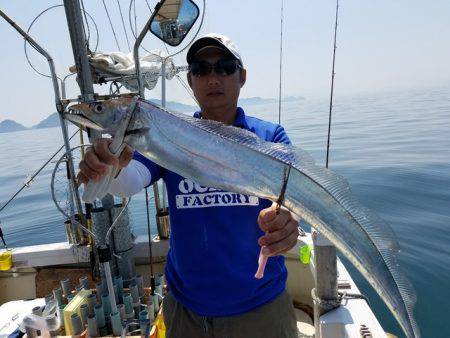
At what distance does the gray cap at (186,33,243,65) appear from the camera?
2.67 m

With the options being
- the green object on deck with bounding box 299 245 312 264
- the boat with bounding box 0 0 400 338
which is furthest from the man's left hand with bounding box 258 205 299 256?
the green object on deck with bounding box 299 245 312 264

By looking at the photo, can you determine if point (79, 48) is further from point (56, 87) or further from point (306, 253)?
point (306, 253)

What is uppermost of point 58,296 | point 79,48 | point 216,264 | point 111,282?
point 79,48

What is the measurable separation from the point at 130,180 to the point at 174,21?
A: 87.6 inches

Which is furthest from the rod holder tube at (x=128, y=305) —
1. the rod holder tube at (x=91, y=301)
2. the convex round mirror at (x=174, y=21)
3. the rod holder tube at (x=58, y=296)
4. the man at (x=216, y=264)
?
the convex round mirror at (x=174, y=21)

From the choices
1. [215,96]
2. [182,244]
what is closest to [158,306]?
[182,244]

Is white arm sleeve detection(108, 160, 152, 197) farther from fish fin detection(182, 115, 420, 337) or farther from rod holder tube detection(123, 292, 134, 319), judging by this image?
rod holder tube detection(123, 292, 134, 319)

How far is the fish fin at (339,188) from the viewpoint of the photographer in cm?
202

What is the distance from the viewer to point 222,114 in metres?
2.88

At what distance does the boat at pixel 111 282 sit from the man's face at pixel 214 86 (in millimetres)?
1167

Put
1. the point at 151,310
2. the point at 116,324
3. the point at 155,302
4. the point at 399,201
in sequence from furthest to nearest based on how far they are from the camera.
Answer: the point at 399,201 < the point at 155,302 < the point at 151,310 < the point at 116,324

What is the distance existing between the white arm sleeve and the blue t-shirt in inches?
9.7

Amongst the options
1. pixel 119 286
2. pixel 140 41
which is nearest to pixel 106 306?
pixel 119 286

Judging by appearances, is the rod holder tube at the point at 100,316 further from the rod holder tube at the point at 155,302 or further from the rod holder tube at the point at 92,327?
the rod holder tube at the point at 155,302
